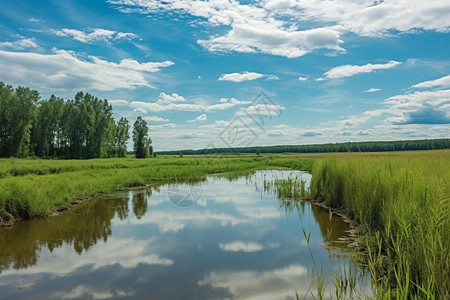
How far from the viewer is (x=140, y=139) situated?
64062mm

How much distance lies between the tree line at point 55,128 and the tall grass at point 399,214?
4469cm

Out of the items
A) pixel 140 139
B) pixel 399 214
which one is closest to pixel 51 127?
pixel 140 139

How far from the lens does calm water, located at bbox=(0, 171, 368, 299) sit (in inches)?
199

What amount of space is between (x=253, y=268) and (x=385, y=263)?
7.88 feet

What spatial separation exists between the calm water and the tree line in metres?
40.0

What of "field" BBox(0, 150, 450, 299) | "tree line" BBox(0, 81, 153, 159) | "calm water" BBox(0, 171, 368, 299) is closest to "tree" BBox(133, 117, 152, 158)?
"tree line" BBox(0, 81, 153, 159)

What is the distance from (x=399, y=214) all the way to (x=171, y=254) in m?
4.59

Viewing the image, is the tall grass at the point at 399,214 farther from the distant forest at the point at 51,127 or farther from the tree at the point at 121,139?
the tree at the point at 121,139

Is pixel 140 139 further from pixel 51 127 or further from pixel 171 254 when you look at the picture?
pixel 171 254

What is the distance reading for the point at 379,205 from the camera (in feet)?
24.0

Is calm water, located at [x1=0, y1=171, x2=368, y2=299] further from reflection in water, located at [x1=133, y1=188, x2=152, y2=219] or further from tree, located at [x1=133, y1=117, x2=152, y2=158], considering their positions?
tree, located at [x1=133, y1=117, x2=152, y2=158]

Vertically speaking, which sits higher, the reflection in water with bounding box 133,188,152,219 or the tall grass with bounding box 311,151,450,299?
A: the tall grass with bounding box 311,151,450,299

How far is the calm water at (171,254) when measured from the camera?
5059 millimetres

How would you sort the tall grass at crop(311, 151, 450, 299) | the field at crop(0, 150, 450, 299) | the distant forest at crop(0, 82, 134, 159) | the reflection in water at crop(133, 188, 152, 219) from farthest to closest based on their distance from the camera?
the distant forest at crop(0, 82, 134, 159), the reflection in water at crop(133, 188, 152, 219), the field at crop(0, 150, 450, 299), the tall grass at crop(311, 151, 450, 299)
